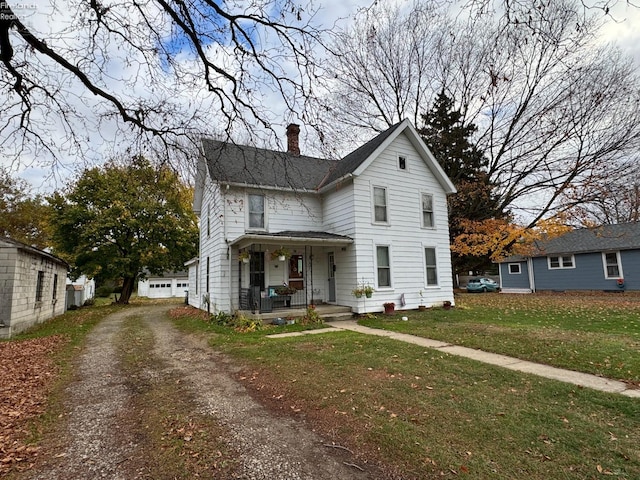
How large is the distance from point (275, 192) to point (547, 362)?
10.7 m

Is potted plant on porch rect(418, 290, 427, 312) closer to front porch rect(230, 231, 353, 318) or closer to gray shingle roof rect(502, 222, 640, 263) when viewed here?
front porch rect(230, 231, 353, 318)

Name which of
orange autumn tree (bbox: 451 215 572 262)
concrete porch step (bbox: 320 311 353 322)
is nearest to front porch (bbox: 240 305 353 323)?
concrete porch step (bbox: 320 311 353 322)

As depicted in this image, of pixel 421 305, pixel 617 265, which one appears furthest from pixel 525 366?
pixel 617 265

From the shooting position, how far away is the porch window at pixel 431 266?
1484 centimetres

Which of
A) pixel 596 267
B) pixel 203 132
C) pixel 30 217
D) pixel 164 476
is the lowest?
Result: pixel 164 476

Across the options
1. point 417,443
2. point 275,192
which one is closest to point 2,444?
point 417,443

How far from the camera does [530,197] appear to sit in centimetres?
2033

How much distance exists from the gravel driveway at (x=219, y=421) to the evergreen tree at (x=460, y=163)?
19630mm

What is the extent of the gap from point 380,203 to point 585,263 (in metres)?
19.3

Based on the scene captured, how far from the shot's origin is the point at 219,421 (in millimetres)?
3982

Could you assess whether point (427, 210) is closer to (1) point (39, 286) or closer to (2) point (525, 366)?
(2) point (525, 366)

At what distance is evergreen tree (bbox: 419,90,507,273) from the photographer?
2144 centimetres

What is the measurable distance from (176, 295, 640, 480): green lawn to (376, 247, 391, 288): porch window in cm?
530

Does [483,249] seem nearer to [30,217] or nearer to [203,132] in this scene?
[203,132]
